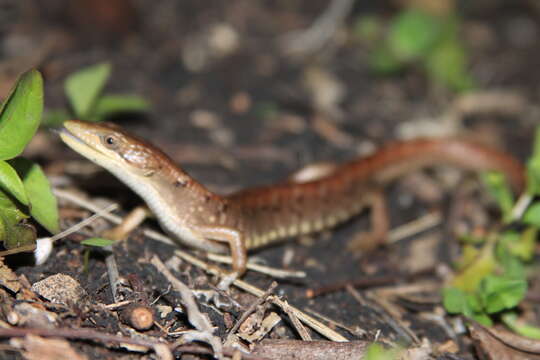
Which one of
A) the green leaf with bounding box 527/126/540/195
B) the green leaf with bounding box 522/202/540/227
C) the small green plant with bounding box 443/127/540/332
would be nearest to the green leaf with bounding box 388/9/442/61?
the small green plant with bounding box 443/127/540/332

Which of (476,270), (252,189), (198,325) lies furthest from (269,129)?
(198,325)

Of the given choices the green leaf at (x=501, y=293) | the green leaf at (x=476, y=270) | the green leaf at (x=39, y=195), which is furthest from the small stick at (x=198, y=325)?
the green leaf at (x=476, y=270)

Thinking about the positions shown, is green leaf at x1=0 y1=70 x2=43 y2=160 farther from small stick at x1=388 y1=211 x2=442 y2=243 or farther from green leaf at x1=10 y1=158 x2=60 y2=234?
small stick at x1=388 y1=211 x2=442 y2=243

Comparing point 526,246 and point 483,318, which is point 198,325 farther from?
point 526,246

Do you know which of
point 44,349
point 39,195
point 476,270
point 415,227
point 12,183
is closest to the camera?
point 44,349

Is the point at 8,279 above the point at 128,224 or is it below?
below

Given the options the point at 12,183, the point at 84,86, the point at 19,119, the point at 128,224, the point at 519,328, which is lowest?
the point at 519,328

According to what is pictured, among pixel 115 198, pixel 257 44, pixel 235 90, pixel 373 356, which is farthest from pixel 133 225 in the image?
pixel 257 44
